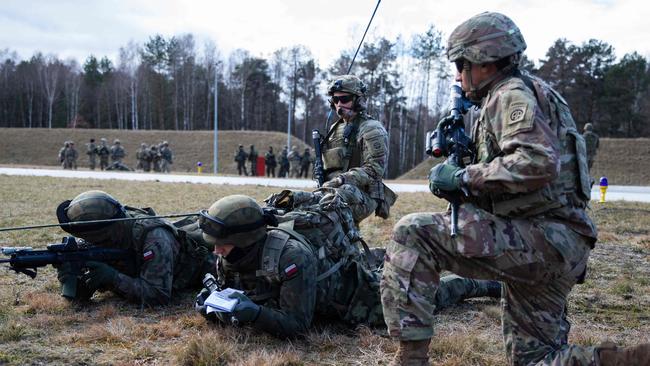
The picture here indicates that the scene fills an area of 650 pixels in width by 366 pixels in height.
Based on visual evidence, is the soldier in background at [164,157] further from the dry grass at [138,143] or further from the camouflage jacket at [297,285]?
the camouflage jacket at [297,285]

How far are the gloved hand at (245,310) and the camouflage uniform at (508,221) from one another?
1.21 meters

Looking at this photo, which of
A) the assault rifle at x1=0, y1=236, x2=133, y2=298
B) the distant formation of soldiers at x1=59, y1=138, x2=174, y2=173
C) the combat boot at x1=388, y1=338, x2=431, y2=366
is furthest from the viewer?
the distant formation of soldiers at x1=59, y1=138, x2=174, y2=173

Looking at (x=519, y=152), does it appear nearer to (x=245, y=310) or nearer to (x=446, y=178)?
(x=446, y=178)

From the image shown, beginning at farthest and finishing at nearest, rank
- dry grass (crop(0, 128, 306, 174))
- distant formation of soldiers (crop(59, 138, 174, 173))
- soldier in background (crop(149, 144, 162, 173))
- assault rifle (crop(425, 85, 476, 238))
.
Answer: dry grass (crop(0, 128, 306, 174)), soldier in background (crop(149, 144, 162, 173)), distant formation of soldiers (crop(59, 138, 174, 173)), assault rifle (crop(425, 85, 476, 238))

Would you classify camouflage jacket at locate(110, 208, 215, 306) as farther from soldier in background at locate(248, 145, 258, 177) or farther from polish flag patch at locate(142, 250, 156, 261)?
soldier in background at locate(248, 145, 258, 177)

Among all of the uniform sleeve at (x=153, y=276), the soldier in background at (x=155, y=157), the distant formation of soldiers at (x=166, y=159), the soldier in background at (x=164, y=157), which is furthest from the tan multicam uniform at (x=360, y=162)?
Answer: the soldier in background at (x=155, y=157)

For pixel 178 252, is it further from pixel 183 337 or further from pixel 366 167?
pixel 366 167

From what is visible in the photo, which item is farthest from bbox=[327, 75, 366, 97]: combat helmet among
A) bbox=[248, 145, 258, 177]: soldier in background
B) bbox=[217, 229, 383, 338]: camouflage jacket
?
bbox=[248, 145, 258, 177]: soldier in background

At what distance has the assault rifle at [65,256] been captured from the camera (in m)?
4.80

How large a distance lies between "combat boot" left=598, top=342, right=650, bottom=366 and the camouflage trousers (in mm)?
57

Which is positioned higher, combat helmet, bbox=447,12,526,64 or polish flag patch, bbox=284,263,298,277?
combat helmet, bbox=447,12,526,64

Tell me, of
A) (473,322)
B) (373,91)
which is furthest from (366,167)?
(373,91)

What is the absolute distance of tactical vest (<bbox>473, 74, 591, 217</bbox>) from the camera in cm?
306

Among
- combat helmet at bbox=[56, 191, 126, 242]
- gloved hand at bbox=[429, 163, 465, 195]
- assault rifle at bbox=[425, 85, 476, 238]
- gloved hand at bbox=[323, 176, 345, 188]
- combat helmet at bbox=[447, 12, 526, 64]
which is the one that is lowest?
combat helmet at bbox=[56, 191, 126, 242]
